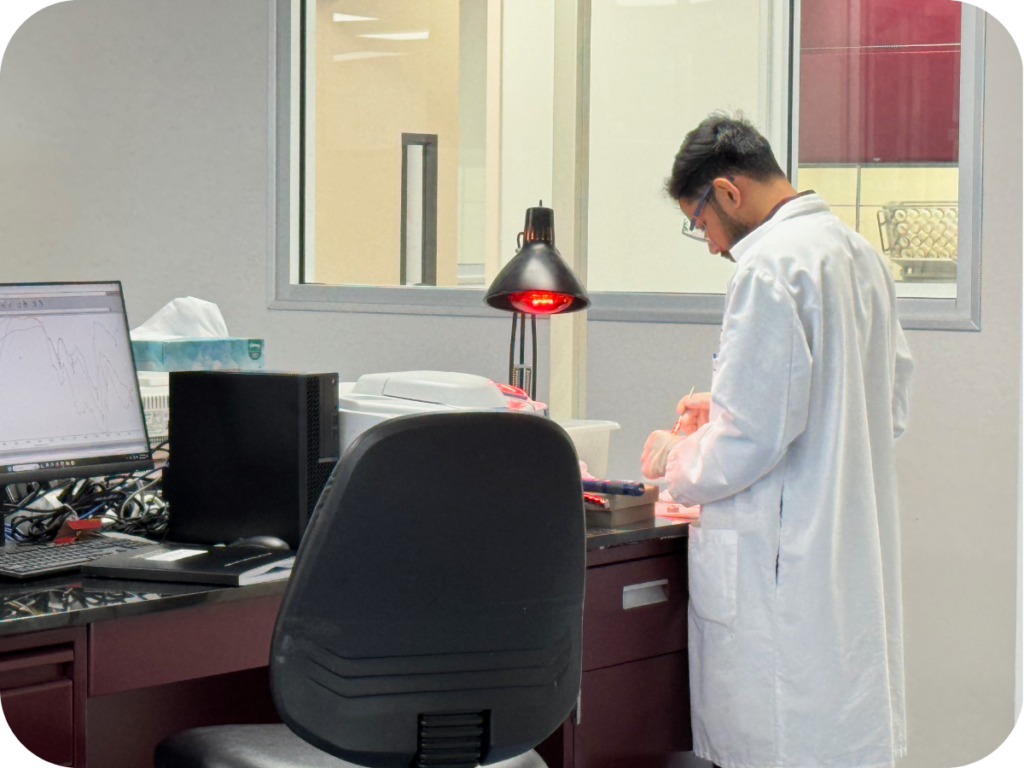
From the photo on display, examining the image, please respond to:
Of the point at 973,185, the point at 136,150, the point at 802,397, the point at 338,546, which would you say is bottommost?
the point at 338,546

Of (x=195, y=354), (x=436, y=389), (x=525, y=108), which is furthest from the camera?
(x=525, y=108)

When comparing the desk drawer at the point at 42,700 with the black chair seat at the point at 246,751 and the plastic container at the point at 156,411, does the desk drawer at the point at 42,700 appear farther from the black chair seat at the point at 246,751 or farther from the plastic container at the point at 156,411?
the plastic container at the point at 156,411

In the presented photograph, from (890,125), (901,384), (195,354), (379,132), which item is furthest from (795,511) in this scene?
(379,132)

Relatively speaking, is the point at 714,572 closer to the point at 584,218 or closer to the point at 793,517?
the point at 793,517

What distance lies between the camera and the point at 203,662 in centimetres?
148

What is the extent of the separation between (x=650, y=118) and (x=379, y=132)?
1.10m

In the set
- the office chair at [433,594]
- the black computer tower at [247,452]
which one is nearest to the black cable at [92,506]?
the black computer tower at [247,452]

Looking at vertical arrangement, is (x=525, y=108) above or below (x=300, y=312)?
above

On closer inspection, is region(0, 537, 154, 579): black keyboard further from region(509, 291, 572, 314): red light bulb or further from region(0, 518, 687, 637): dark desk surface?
region(509, 291, 572, 314): red light bulb

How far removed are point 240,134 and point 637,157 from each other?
4.79 feet

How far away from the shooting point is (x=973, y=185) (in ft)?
8.87

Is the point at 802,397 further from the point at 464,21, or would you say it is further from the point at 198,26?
the point at 198,26

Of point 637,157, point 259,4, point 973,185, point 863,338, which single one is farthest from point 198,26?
point 863,338

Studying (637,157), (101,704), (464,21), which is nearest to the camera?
(101,704)
